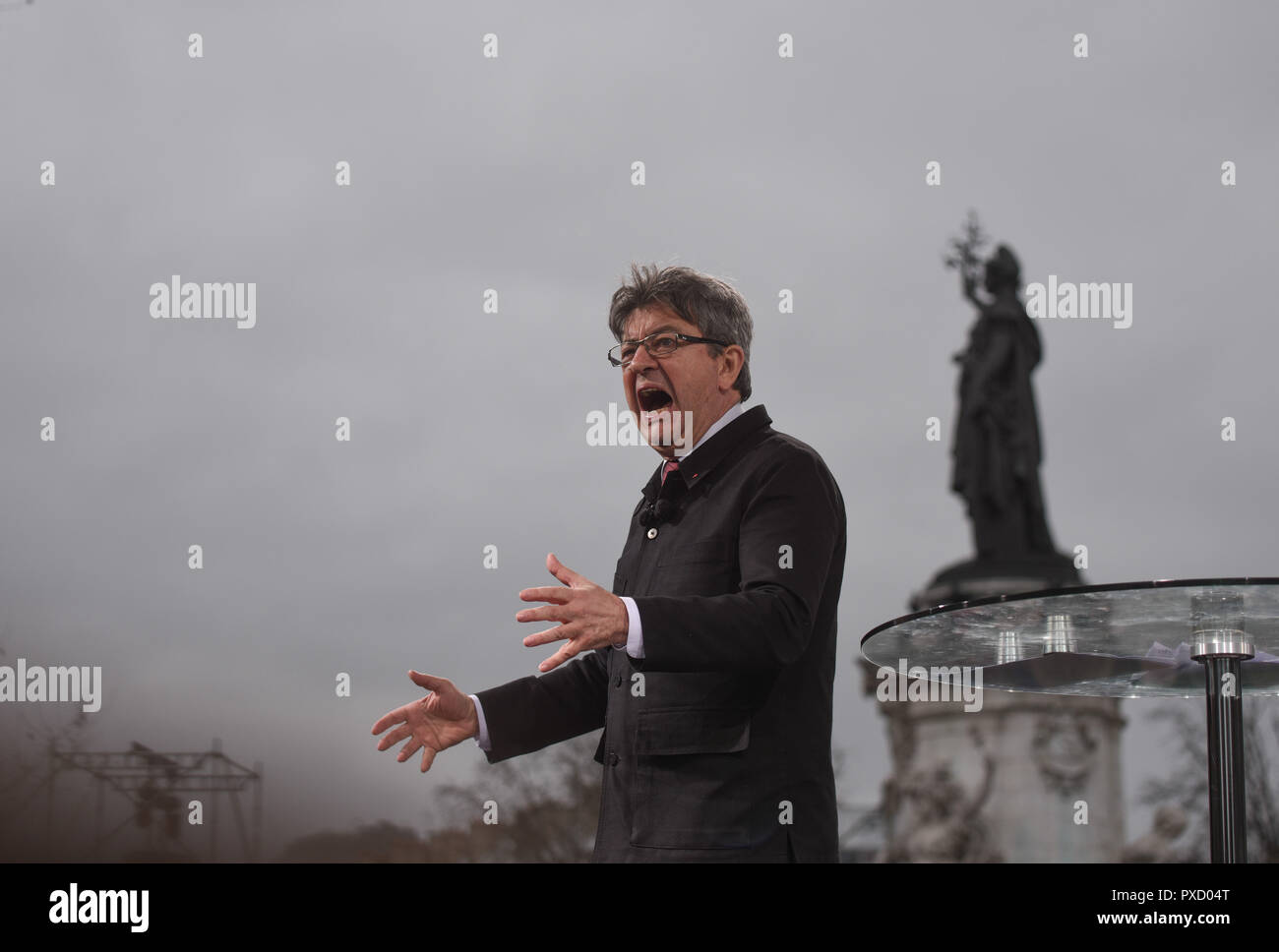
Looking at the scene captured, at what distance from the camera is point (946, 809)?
17016mm

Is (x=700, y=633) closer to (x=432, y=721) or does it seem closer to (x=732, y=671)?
(x=732, y=671)

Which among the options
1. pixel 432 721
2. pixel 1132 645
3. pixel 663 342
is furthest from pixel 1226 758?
pixel 432 721

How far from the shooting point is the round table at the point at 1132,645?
300cm

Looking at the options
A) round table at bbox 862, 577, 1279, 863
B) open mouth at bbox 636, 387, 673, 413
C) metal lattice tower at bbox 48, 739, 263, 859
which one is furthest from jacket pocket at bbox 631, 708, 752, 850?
metal lattice tower at bbox 48, 739, 263, 859

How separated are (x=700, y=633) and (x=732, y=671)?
128 millimetres

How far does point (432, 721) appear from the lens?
3539 millimetres

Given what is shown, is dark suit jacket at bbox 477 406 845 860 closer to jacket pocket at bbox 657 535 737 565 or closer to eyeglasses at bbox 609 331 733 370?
jacket pocket at bbox 657 535 737 565

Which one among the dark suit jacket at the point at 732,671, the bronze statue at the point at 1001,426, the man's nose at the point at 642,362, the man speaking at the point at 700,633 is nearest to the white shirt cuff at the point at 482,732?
the man speaking at the point at 700,633
